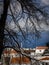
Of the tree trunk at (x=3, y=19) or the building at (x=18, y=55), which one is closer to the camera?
the tree trunk at (x=3, y=19)

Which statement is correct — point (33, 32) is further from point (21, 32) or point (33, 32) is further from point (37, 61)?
point (37, 61)

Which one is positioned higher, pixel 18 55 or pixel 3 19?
pixel 3 19

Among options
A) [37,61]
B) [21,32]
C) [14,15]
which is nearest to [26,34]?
[21,32]

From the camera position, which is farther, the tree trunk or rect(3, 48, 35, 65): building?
rect(3, 48, 35, 65): building

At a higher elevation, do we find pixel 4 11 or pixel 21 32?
pixel 4 11

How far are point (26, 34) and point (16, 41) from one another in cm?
21

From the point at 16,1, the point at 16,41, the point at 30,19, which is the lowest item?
the point at 16,41

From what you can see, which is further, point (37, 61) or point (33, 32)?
point (37, 61)

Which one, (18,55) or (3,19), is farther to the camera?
(18,55)

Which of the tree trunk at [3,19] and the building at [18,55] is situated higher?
the tree trunk at [3,19]

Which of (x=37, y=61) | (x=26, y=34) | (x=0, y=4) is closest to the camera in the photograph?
(x=0, y=4)

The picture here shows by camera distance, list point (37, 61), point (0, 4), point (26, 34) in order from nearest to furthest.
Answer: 1. point (0, 4)
2. point (26, 34)
3. point (37, 61)

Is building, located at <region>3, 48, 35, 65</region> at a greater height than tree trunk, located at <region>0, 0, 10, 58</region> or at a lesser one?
lesser

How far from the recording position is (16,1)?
364 centimetres
